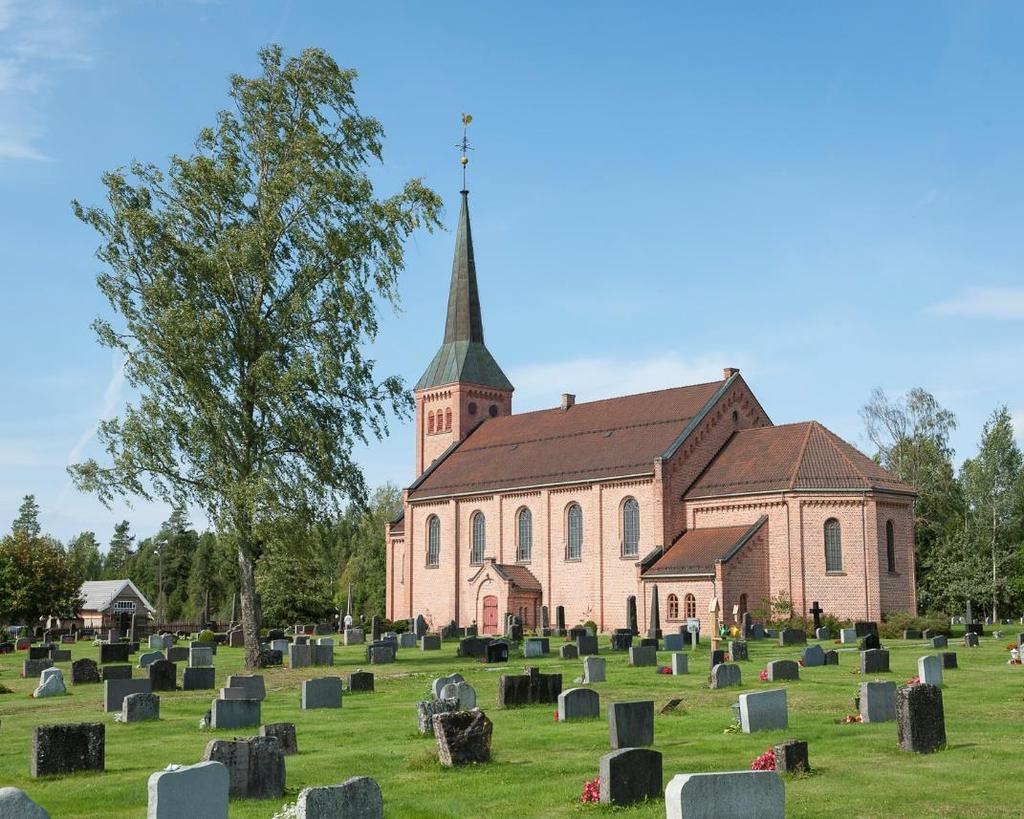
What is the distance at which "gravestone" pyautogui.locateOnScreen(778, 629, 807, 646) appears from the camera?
39625 mm

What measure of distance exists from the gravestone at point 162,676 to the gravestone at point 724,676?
11.8m

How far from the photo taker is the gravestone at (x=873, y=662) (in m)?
26.2

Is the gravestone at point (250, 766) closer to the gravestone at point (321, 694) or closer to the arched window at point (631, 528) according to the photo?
the gravestone at point (321, 694)

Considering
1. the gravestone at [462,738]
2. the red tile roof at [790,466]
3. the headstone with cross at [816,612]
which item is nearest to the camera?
the gravestone at [462,738]

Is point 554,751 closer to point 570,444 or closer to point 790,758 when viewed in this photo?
point 790,758

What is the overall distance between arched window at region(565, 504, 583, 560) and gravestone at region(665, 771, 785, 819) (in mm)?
47494

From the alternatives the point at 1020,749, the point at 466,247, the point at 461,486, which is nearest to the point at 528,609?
the point at 461,486

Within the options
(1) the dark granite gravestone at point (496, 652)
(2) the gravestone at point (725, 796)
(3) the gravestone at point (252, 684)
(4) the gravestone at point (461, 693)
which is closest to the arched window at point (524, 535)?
(1) the dark granite gravestone at point (496, 652)

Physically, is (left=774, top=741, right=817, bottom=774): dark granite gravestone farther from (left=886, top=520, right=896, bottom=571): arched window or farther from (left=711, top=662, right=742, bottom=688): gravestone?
(left=886, top=520, right=896, bottom=571): arched window

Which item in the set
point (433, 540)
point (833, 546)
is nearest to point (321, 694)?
point (833, 546)

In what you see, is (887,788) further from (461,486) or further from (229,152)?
(461,486)

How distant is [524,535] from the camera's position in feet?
198

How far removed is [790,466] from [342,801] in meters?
43.5

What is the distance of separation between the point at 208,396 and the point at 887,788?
77.6 feet
